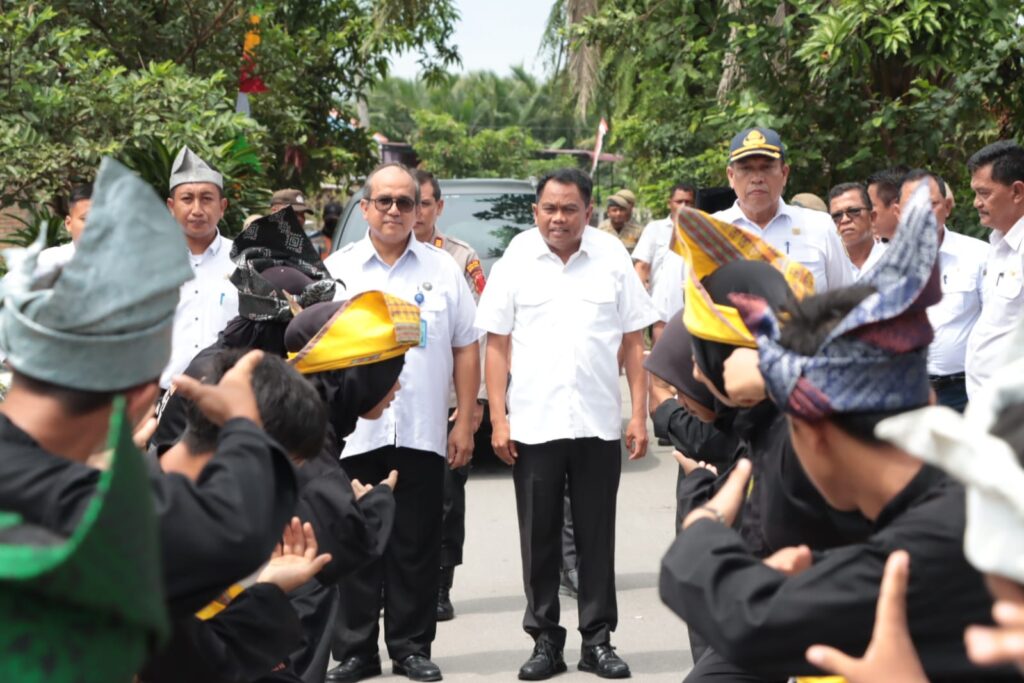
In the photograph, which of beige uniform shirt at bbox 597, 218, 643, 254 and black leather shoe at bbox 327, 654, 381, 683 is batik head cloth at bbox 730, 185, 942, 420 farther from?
→ beige uniform shirt at bbox 597, 218, 643, 254

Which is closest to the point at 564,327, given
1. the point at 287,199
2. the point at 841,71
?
the point at 287,199

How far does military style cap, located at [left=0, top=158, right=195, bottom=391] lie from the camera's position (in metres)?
2.24

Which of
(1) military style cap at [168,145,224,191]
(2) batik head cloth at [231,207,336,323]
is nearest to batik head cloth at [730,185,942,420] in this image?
(2) batik head cloth at [231,207,336,323]

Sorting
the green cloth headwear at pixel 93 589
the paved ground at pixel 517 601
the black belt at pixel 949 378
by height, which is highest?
the green cloth headwear at pixel 93 589

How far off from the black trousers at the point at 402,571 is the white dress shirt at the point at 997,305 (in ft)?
8.96

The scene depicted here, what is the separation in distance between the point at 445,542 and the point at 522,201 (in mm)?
4343

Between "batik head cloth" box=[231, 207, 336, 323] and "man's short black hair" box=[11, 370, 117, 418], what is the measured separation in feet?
7.35

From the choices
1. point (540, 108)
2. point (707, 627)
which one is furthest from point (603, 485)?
point (540, 108)

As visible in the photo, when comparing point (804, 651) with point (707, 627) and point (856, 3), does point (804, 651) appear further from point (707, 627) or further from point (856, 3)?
point (856, 3)

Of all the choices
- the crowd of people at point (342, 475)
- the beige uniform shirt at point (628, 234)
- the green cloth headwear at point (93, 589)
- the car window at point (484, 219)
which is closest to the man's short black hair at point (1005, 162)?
the crowd of people at point (342, 475)

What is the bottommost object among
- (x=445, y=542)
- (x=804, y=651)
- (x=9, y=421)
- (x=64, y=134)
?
(x=445, y=542)

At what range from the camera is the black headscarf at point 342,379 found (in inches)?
172

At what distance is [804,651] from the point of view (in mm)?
2473

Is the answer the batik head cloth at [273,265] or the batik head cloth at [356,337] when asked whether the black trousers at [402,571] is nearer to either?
the batik head cloth at [273,265]
